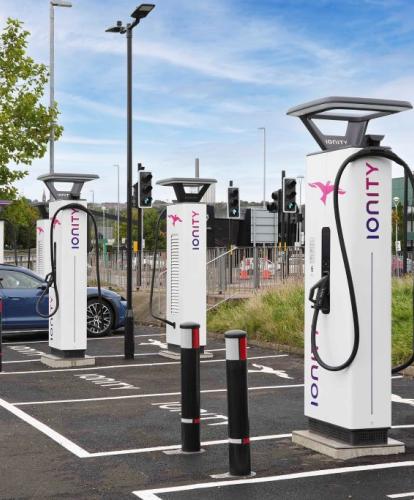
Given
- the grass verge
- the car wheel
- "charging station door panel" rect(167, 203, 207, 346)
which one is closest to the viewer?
the grass verge

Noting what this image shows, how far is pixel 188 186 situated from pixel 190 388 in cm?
815

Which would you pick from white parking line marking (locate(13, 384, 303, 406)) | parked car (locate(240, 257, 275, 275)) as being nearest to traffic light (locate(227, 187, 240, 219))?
parked car (locate(240, 257, 275, 275))

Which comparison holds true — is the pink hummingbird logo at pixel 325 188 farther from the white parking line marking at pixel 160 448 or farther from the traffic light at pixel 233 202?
the traffic light at pixel 233 202

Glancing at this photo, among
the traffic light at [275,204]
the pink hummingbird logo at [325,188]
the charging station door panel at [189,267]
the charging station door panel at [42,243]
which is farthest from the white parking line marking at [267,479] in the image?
the traffic light at [275,204]

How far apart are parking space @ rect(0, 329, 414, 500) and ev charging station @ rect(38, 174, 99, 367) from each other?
1.82 ft

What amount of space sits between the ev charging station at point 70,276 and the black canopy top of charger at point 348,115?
282 inches

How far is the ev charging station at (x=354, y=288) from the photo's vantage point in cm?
775

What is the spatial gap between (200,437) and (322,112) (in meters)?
3.12

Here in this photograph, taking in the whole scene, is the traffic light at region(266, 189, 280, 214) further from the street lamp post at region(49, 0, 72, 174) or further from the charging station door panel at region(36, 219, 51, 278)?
the charging station door panel at region(36, 219, 51, 278)

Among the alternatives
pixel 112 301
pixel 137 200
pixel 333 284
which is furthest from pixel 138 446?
pixel 137 200

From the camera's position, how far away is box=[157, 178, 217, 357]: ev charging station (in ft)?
51.2

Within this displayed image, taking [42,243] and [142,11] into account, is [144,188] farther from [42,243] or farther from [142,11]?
[142,11]

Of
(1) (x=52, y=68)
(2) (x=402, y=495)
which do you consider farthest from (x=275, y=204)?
(2) (x=402, y=495)

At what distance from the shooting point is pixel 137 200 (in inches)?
1073
